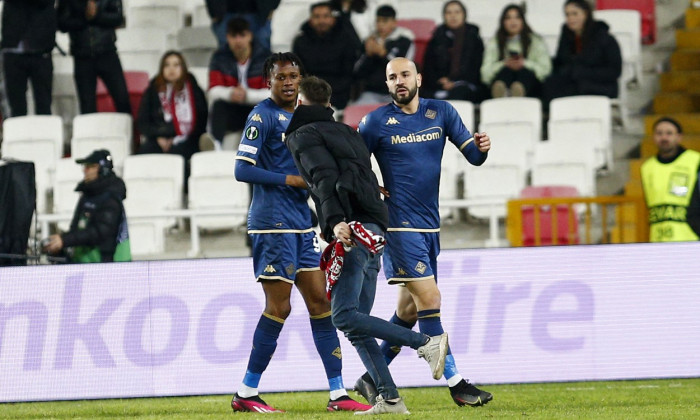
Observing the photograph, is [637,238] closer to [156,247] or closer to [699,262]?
[699,262]

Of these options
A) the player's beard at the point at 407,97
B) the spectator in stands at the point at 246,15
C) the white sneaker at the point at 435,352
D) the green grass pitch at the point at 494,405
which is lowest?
the green grass pitch at the point at 494,405

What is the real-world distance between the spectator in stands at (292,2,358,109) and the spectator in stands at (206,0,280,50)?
482 mm

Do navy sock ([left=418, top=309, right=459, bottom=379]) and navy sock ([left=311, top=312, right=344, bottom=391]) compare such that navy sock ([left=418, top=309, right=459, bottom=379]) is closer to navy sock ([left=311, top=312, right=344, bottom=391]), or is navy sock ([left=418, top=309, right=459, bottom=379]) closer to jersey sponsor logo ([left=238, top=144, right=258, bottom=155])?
navy sock ([left=311, top=312, right=344, bottom=391])

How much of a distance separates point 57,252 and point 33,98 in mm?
3883

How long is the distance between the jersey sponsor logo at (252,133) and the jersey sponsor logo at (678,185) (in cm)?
531

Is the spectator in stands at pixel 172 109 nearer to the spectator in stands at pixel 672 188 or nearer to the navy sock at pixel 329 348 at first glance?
the spectator in stands at pixel 672 188

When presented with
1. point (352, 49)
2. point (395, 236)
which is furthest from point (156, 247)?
point (395, 236)

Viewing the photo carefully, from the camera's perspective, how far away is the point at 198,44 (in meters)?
17.0

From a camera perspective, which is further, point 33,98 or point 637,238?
point 33,98

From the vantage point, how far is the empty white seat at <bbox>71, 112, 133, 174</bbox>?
49.1 ft

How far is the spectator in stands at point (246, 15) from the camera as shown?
15125 mm

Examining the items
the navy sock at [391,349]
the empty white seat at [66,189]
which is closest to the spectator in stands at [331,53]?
the empty white seat at [66,189]

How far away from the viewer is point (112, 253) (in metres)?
11.8

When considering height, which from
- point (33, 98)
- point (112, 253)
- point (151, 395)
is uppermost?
point (33, 98)
